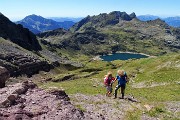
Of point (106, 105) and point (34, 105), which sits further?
point (106, 105)

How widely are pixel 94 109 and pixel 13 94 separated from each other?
33.5 ft

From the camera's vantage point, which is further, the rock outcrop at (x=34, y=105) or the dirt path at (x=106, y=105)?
the dirt path at (x=106, y=105)

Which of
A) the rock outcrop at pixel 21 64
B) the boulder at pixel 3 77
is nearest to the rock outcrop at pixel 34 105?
the boulder at pixel 3 77

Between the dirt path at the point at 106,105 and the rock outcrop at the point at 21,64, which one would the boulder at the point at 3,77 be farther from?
the rock outcrop at the point at 21,64

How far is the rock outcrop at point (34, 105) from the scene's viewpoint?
21.4m

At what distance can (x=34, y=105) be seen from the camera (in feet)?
77.2

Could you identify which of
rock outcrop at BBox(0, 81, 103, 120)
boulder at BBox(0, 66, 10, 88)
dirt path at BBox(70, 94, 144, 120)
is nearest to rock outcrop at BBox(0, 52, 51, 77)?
dirt path at BBox(70, 94, 144, 120)

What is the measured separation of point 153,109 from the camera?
33.3 m

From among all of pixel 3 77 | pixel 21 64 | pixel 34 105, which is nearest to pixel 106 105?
pixel 3 77

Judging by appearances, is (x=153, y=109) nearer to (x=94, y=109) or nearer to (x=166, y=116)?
(x=166, y=116)

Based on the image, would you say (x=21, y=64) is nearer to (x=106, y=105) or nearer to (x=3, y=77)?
(x=106, y=105)

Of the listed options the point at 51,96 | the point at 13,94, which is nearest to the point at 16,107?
the point at 13,94

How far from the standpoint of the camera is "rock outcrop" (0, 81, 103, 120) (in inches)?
843

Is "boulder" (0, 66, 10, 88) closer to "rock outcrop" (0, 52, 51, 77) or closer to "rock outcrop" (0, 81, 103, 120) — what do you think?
"rock outcrop" (0, 81, 103, 120)
